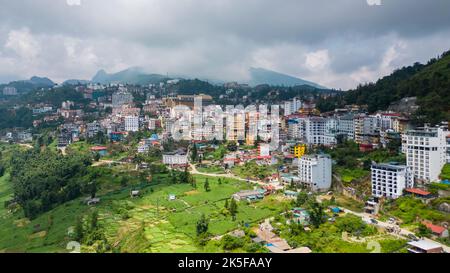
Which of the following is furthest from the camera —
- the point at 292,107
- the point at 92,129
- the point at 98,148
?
the point at 292,107

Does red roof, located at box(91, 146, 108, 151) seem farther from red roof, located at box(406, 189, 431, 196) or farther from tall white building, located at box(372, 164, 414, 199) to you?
red roof, located at box(406, 189, 431, 196)

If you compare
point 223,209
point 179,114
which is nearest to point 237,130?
point 179,114

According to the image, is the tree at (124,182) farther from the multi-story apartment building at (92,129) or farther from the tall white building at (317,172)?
the multi-story apartment building at (92,129)

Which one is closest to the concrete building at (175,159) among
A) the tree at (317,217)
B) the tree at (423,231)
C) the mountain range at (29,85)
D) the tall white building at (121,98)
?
the tree at (317,217)

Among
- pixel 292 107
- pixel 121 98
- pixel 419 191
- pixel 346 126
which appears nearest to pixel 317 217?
pixel 419 191

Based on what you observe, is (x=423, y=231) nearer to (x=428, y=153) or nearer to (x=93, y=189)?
(x=428, y=153)

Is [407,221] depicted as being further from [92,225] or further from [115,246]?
[92,225]
